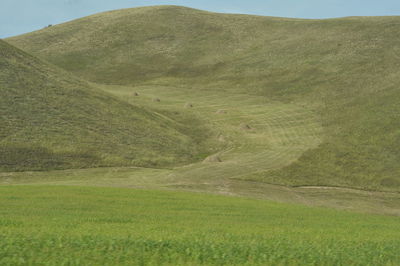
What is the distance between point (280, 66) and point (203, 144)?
175 ft

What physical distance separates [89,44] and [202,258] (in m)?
148

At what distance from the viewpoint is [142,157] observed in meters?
66.5

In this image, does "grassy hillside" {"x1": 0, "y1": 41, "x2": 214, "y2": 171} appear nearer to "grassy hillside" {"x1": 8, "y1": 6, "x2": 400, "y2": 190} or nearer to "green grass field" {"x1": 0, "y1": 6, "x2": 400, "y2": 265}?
"green grass field" {"x1": 0, "y1": 6, "x2": 400, "y2": 265}

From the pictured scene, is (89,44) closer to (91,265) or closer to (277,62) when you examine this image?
(277,62)

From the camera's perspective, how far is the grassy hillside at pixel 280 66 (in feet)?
225

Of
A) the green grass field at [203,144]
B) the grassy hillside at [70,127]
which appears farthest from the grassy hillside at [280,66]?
the grassy hillside at [70,127]

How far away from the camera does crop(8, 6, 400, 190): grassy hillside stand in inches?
2702

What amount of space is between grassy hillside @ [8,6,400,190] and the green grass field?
463mm

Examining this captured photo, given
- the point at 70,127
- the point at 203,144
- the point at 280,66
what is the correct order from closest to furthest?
the point at 70,127 → the point at 203,144 → the point at 280,66

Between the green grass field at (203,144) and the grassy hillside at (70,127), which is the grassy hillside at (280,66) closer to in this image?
the green grass field at (203,144)

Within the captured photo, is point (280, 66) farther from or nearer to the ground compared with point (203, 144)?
farther from the ground

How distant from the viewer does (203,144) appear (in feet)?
260

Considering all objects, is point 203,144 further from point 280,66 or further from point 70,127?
point 280,66

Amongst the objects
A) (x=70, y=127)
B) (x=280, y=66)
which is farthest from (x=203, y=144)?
(x=280, y=66)
